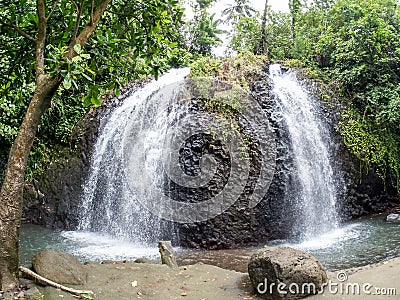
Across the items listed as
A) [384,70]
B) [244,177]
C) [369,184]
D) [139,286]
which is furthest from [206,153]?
[384,70]

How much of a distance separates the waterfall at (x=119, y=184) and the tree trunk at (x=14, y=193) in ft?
13.7

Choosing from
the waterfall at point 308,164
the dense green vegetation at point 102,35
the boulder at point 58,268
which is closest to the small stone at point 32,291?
the boulder at point 58,268

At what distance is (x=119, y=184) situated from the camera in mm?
8680

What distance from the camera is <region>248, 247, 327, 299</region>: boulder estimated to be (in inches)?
159

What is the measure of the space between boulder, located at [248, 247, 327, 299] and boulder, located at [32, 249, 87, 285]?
6.31ft

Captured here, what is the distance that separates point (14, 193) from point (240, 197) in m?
4.68

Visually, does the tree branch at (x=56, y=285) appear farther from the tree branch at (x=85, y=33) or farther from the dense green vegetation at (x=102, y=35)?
the tree branch at (x=85, y=33)

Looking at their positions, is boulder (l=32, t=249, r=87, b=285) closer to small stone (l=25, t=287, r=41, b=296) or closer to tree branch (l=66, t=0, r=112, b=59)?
small stone (l=25, t=287, r=41, b=296)

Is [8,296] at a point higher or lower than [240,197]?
lower

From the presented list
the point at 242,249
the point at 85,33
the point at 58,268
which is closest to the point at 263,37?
the point at 242,249

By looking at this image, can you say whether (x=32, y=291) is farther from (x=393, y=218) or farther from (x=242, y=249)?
(x=393, y=218)

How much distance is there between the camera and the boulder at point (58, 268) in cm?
411

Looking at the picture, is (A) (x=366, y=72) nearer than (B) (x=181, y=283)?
No

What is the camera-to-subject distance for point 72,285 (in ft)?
13.5
